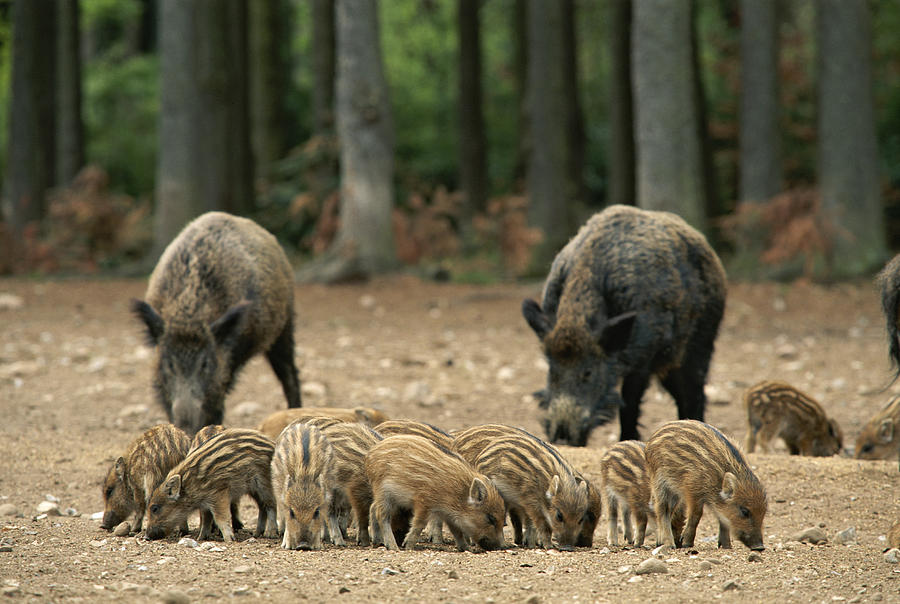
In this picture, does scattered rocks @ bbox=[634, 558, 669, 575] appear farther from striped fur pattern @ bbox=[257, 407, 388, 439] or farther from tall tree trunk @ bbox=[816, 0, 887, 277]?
tall tree trunk @ bbox=[816, 0, 887, 277]

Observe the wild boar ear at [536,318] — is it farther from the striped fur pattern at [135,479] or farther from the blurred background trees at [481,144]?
the blurred background trees at [481,144]

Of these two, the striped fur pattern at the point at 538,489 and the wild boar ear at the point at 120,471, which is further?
the wild boar ear at the point at 120,471

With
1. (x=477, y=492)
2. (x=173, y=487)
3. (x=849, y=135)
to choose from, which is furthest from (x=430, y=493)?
(x=849, y=135)

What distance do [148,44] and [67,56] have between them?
19.1 metres

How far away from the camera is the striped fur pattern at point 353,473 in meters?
5.80

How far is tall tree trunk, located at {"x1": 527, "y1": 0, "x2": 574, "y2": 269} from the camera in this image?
741 inches

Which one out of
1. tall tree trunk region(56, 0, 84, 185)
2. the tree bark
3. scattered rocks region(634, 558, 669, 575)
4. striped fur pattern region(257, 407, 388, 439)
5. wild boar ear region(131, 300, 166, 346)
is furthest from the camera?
tall tree trunk region(56, 0, 84, 185)

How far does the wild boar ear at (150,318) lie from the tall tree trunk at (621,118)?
14232 mm

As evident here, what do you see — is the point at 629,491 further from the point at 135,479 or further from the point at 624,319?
the point at 135,479

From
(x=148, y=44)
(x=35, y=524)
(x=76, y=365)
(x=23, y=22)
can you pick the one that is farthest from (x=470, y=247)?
(x=148, y=44)

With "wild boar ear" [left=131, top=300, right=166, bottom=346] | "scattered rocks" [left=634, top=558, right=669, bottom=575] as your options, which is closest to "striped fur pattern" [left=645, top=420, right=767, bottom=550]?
"scattered rocks" [left=634, top=558, right=669, bottom=575]

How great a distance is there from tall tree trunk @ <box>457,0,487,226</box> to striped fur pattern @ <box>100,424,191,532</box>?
17.7 metres

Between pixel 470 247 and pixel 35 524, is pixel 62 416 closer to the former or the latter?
pixel 35 524

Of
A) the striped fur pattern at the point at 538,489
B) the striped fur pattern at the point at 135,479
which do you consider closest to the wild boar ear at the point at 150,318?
the striped fur pattern at the point at 135,479
